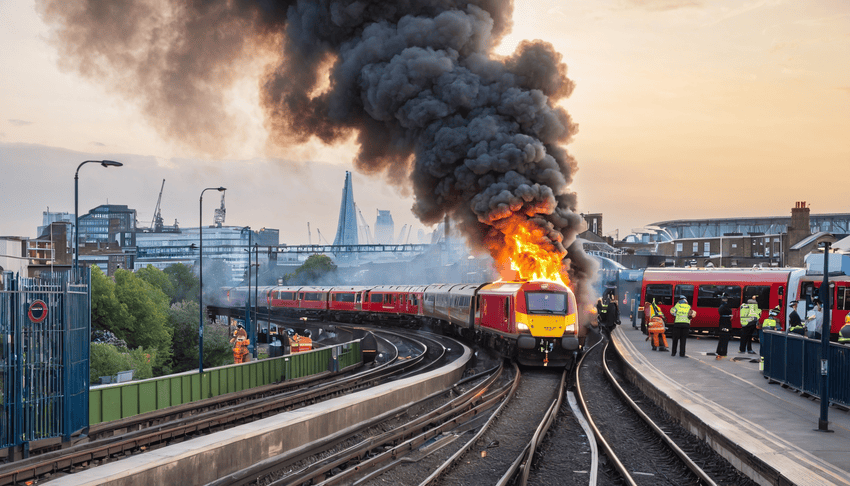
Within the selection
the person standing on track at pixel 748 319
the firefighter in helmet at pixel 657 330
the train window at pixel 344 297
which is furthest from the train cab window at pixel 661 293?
the train window at pixel 344 297

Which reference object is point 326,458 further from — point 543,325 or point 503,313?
point 503,313

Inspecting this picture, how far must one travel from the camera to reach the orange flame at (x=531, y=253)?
2570cm

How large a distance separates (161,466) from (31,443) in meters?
2.96

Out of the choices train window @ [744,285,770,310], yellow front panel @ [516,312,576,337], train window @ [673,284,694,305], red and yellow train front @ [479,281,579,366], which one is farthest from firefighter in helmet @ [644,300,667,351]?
train window @ [744,285,770,310]

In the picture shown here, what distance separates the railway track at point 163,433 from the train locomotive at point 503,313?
383 cm

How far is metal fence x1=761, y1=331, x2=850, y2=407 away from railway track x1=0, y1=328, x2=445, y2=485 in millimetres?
11015

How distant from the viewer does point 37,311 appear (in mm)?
9867

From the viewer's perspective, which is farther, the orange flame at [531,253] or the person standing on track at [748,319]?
the orange flame at [531,253]

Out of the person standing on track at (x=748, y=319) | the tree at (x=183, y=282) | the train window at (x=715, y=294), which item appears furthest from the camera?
the tree at (x=183, y=282)

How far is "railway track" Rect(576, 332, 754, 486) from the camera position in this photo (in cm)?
977

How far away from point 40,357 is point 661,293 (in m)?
25.0

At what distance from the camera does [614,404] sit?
1602 cm

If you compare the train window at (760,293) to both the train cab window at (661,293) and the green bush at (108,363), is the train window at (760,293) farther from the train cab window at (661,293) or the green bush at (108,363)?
the green bush at (108,363)

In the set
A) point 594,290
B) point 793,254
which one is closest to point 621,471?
point 594,290
